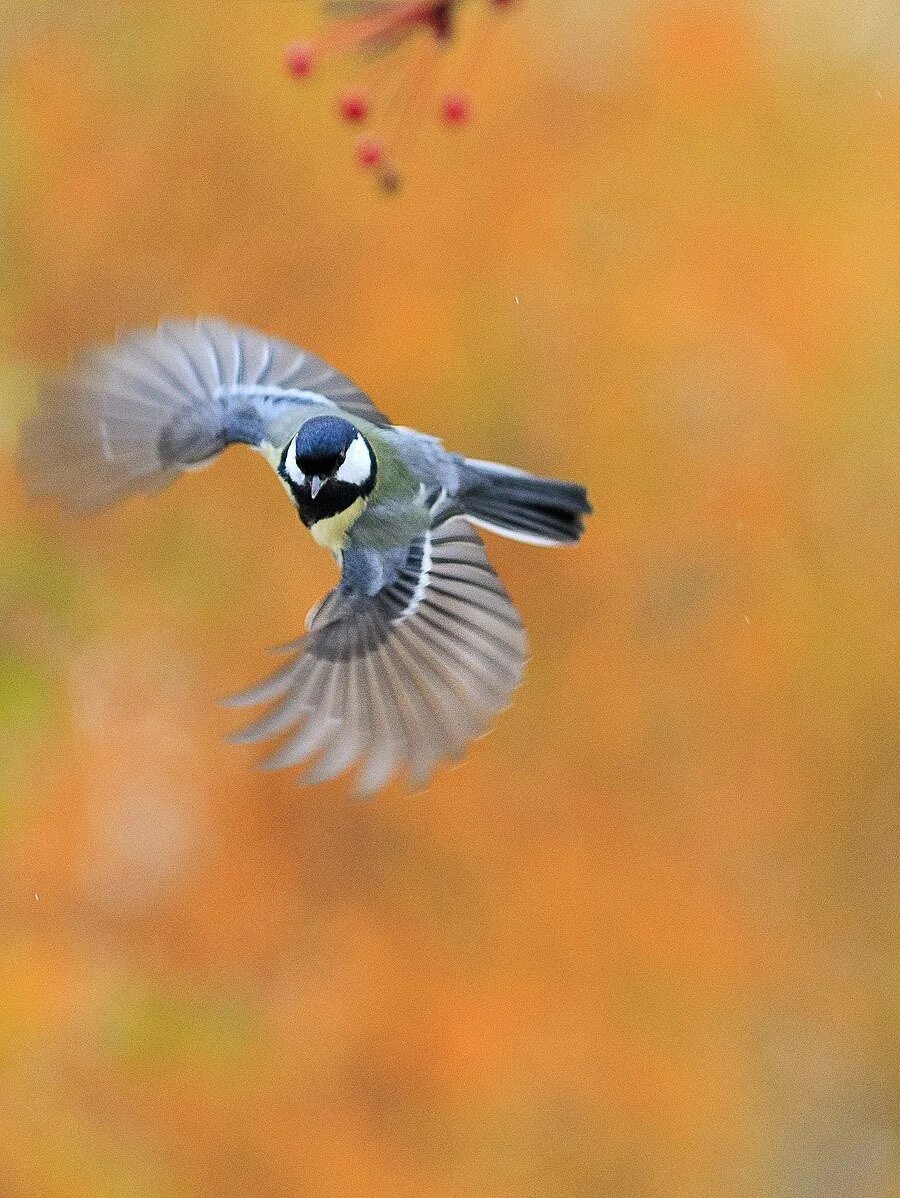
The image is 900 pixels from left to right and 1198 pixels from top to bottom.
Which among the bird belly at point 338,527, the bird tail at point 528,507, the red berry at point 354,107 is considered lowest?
the bird belly at point 338,527

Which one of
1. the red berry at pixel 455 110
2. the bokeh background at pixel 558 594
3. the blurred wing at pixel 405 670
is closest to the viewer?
the blurred wing at pixel 405 670

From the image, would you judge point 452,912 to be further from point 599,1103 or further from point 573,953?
point 599,1103

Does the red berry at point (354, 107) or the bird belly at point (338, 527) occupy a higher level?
the red berry at point (354, 107)

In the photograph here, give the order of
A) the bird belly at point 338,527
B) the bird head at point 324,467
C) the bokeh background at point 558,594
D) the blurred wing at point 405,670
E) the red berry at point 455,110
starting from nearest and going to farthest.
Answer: the blurred wing at point 405,670 < the bird head at point 324,467 < the bird belly at point 338,527 < the red berry at point 455,110 < the bokeh background at point 558,594

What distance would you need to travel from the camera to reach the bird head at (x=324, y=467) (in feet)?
6.75

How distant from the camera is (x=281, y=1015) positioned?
14.0 ft

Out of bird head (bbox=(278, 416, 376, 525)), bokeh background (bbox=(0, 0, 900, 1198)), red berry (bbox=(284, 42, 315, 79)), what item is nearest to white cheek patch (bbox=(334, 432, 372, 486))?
bird head (bbox=(278, 416, 376, 525))

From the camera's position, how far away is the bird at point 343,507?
77.2 inches

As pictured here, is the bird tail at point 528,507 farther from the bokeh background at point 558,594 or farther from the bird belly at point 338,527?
the bokeh background at point 558,594

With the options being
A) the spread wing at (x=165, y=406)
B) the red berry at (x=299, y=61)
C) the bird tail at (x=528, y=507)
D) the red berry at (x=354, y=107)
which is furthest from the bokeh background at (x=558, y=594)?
the red berry at (x=299, y=61)

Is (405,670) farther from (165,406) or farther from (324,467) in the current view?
(165,406)

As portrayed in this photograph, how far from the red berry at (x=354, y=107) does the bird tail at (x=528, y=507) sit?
588 mm

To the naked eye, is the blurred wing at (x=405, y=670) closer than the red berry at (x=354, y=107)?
Yes

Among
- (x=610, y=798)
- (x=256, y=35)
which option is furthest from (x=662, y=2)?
(x=610, y=798)
